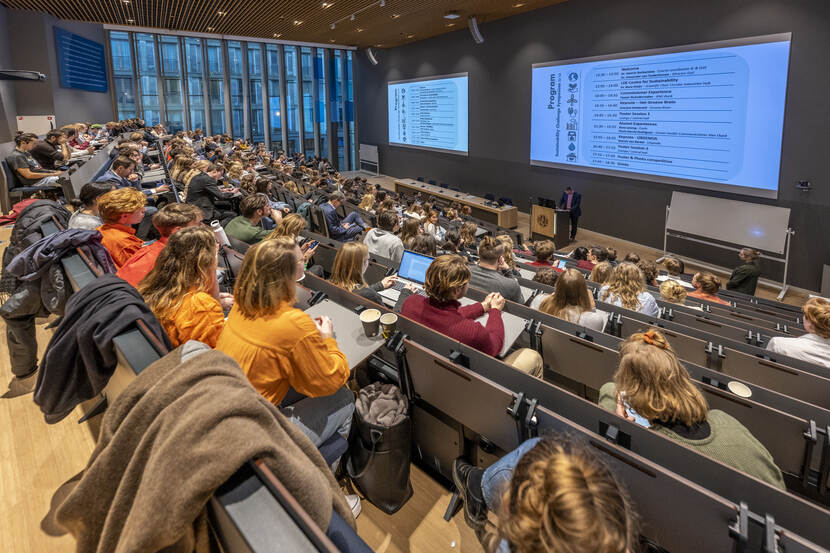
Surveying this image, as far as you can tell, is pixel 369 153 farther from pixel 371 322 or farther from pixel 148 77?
pixel 371 322

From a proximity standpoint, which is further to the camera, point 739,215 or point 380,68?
point 380,68

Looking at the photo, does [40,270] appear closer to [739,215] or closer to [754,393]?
[754,393]

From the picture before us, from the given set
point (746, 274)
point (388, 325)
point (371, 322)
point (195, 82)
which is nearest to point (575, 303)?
point (388, 325)

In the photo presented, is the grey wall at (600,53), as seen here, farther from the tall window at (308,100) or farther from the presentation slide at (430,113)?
the tall window at (308,100)

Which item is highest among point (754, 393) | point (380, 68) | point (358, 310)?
point (380, 68)

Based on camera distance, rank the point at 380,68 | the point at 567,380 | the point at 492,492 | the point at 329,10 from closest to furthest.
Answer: the point at 492,492 → the point at 567,380 → the point at 329,10 → the point at 380,68

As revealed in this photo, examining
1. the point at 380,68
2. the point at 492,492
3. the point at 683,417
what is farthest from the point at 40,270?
the point at 380,68

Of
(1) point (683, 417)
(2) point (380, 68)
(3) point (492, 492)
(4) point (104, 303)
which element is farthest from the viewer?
(2) point (380, 68)

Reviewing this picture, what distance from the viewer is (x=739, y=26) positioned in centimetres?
776

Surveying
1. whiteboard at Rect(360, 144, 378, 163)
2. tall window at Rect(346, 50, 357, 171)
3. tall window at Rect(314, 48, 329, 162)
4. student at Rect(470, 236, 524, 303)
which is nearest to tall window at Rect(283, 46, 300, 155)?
tall window at Rect(314, 48, 329, 162)

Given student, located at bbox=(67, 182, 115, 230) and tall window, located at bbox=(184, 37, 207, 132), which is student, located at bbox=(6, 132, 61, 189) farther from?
tall window, located at bbox=(184, 37, 207, 132)

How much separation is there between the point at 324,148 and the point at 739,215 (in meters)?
15.3

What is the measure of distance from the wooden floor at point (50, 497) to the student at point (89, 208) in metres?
1.15

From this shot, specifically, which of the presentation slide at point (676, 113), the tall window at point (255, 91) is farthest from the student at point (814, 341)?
the tall window at point (255, 91)
